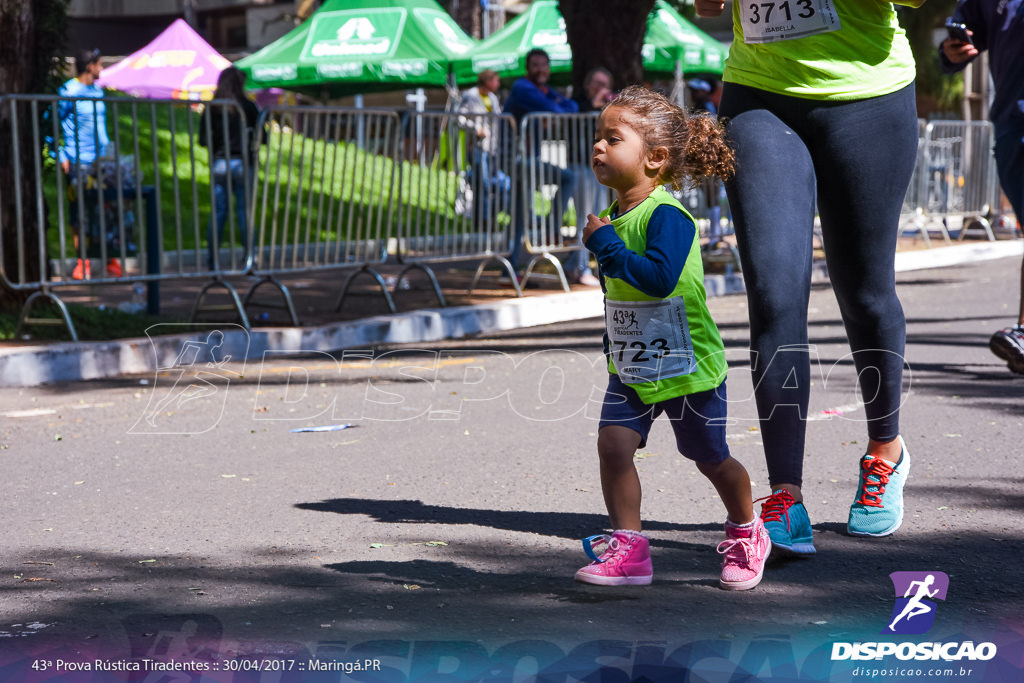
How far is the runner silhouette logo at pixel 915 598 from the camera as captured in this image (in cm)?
299

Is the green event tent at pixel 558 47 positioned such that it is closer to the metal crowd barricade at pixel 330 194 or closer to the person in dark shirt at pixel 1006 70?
the metal crowd barricade at pixel 330 194

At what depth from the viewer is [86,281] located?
24.7ft

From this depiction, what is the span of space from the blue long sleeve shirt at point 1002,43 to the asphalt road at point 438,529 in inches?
47.9

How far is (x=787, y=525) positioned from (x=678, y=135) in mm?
1021

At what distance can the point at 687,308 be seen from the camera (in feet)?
10.9

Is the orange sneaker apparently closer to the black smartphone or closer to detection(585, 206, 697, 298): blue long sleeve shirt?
the black smartphone

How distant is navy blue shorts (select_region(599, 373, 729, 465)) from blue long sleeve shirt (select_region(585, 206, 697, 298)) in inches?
10.2

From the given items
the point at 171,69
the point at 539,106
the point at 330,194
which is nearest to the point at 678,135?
the point at 330,194

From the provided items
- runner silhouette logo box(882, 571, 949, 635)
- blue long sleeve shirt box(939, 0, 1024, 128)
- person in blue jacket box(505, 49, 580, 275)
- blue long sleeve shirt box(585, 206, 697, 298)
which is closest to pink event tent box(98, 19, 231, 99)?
person in blue jacket box(505, 49, 580, 275)

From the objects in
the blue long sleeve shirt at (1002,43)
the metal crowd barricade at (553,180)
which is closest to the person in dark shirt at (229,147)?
the metal crowd barricade at (553,180)

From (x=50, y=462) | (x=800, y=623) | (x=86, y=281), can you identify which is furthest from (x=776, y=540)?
(x=86, y=281)

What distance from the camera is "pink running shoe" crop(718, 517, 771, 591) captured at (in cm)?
329

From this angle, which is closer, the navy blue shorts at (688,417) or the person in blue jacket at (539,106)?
the navy blue shorts at (688,417)

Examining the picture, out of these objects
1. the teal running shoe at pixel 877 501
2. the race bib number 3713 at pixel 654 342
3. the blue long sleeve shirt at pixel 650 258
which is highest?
the blue long sleeve shirt at pixel 650 258
